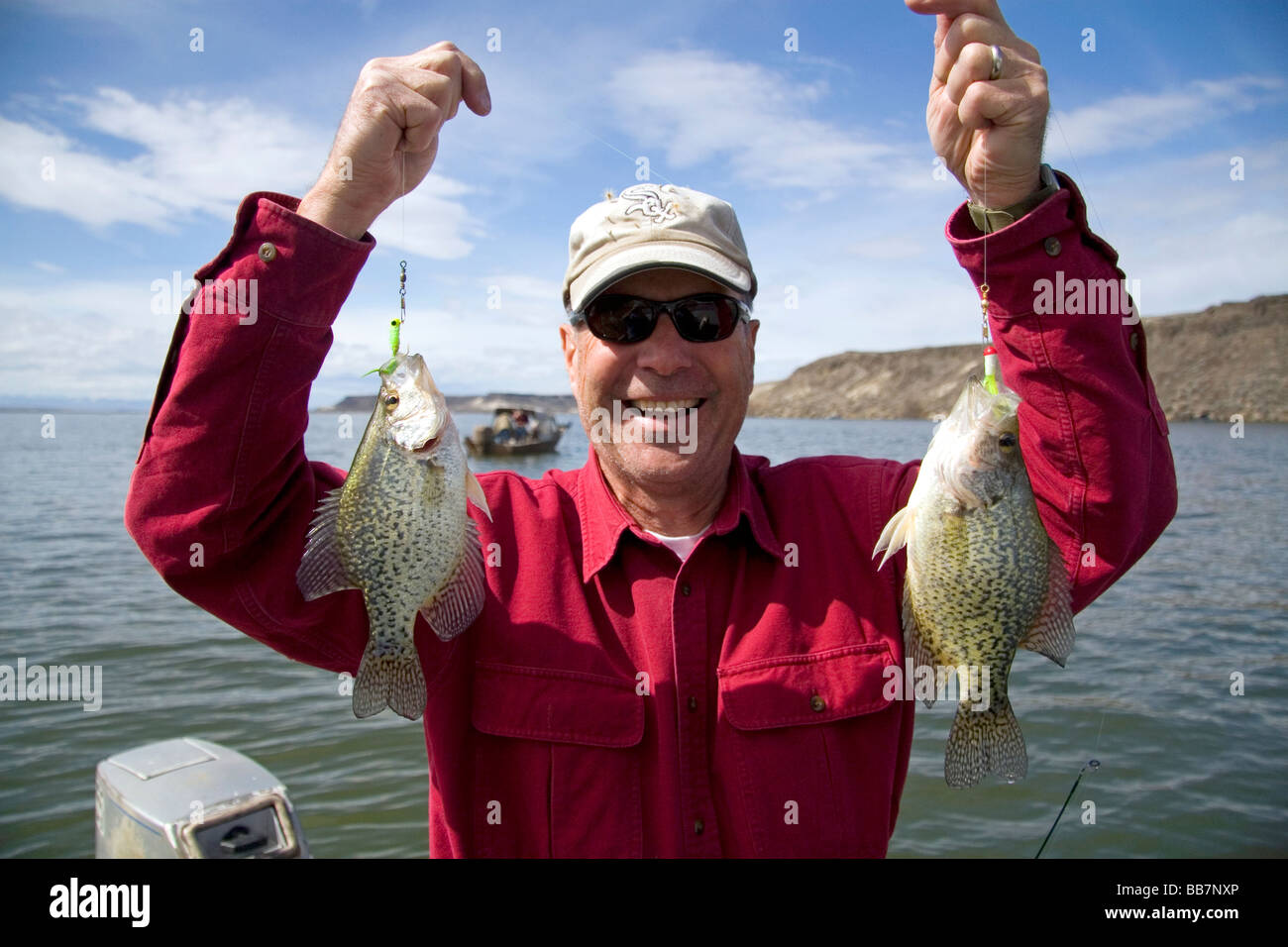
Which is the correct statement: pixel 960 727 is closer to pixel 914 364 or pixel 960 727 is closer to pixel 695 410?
pixel 695 410

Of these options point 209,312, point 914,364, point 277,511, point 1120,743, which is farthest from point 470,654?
point 914,364

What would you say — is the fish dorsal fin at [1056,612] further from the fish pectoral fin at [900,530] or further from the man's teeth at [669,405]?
the man's teeth at [669,405]

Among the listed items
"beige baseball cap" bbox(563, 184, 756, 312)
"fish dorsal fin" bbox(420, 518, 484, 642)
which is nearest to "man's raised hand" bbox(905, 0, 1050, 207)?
"beige baseball cap" bbox(563, 184, 756, 312)

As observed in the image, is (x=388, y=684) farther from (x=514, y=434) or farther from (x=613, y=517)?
(x=514, y=434)

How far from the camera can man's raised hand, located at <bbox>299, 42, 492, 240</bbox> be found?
2.30m

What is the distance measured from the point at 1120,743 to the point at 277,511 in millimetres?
8552

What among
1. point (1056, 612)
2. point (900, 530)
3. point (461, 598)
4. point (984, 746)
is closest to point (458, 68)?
point (461, 598)

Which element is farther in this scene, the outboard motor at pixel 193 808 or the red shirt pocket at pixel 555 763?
the outboard motor at pixel 193 808

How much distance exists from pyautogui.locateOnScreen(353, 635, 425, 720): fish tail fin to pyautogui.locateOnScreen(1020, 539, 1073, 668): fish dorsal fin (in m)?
1.88

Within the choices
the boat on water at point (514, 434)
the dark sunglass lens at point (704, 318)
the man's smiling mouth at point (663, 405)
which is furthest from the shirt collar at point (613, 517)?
the boat on water at point (514, 434)

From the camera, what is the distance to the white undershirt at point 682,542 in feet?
9.76

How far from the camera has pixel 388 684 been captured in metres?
2.44

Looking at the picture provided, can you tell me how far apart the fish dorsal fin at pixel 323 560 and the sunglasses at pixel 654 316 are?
1076 millimetres

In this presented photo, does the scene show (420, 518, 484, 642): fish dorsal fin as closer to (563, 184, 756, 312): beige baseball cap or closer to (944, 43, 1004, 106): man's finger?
(563, 184, 756, 312): beige baseball cap
